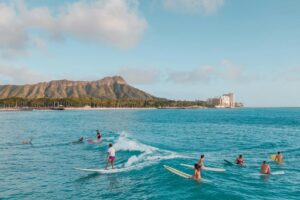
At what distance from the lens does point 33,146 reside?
5369 cm

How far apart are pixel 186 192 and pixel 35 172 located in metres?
16.9

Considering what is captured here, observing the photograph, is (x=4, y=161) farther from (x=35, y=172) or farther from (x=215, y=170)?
(x=215, y=170)

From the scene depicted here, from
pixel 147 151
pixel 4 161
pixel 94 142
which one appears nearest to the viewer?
pixel 4 161

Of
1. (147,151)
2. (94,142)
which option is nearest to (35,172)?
(147,151)

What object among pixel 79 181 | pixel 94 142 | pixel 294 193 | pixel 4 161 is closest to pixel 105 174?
pixel 79 181

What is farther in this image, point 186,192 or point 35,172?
point 35,172

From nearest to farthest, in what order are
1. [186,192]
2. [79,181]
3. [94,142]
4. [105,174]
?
[186,192] → [79,181] → [105,174] → [94,142]

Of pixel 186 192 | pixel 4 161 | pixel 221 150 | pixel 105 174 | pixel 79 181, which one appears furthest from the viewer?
pixel 221 150

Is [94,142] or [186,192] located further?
[94,142]

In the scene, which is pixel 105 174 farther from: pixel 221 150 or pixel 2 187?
pixel 221 150

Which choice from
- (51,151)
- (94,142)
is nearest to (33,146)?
(51,151)

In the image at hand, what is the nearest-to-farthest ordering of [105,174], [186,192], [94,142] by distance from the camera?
[186,192]
[105,174]
[94,142]

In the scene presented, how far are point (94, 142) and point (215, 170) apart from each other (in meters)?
33.9

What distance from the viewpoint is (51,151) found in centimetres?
4819
